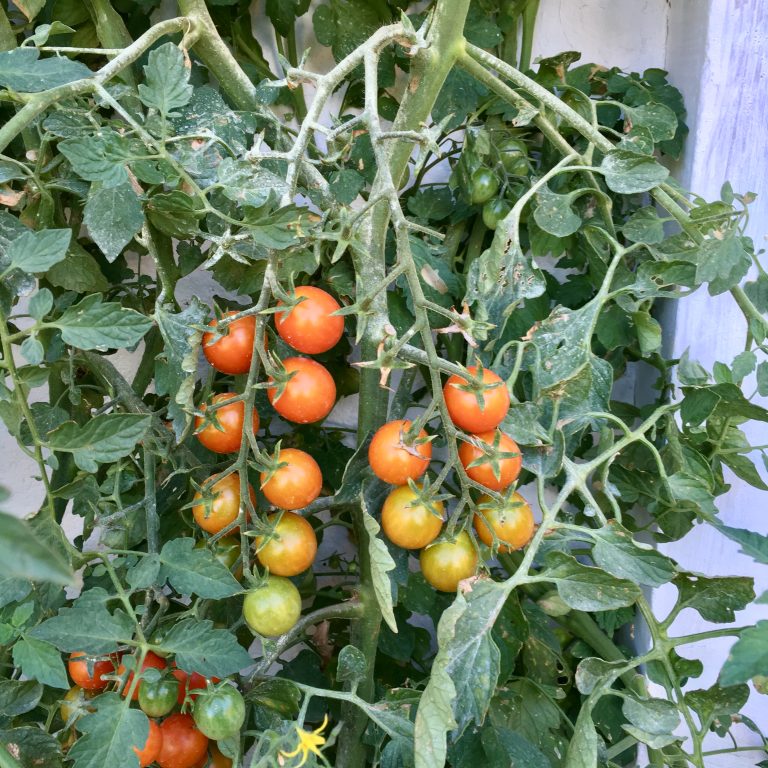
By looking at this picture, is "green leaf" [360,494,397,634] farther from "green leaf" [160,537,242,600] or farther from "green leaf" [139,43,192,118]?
"green leaf" [139,43,192,118]

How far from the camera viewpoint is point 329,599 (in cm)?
98

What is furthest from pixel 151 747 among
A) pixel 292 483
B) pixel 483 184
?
pixel 483 184

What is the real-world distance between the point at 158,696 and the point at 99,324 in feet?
1.07

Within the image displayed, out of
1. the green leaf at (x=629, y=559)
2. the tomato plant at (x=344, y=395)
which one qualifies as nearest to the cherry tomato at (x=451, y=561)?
the tomato plant at (x=344, y=395)

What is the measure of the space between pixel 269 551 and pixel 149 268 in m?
0.53

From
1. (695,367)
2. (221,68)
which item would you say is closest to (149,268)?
(221,68)

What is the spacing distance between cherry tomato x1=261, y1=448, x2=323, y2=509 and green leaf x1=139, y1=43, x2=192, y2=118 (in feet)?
1.05

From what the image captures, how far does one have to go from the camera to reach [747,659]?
45cm

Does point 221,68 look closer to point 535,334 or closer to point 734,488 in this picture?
point 535,334

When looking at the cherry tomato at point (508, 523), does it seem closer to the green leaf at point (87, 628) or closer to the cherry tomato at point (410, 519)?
the cherry tomato at point (410, 519)

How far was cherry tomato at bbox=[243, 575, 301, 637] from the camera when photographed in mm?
599

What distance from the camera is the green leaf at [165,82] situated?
0.59 metres

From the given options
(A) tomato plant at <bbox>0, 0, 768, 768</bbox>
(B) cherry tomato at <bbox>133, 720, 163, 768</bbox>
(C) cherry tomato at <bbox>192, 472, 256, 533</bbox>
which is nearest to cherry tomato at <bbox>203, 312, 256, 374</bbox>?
(A) tomato plant at <bbox>0, 0, 768, 768</bbox>

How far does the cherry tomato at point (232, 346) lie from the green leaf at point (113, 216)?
112 millimetres
